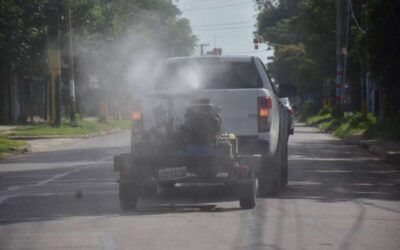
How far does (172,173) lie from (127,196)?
0.74 m

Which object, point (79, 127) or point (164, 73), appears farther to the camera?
point (79, 127)

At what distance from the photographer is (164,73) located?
651 inches

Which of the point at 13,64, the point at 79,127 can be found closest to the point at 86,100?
the point at 13,64

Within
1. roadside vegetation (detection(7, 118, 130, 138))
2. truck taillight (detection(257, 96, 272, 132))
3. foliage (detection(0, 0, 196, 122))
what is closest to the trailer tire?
truck taillight (detection(257, 96, 272, 132))

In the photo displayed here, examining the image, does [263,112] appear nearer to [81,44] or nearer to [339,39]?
[339,39]

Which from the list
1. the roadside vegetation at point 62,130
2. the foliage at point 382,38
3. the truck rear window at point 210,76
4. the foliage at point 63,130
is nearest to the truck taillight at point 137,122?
the truck rear window at point 210,76

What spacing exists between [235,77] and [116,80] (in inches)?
2152

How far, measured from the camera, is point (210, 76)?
1642 cm

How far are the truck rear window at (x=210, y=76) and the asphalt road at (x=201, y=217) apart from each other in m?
1.79

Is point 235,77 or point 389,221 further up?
point 235,77

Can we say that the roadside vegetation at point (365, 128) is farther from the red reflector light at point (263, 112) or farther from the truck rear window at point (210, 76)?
the red reflector light at point (263, 112)

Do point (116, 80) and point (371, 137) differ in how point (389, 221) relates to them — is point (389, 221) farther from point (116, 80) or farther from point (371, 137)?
point (116, 80)

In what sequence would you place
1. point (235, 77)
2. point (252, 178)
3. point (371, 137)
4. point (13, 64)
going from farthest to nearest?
point (13, 64) < point (371, 137) < point (235, 77) < point (252, 178)

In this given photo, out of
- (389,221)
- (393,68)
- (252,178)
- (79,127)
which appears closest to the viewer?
(389,221)
